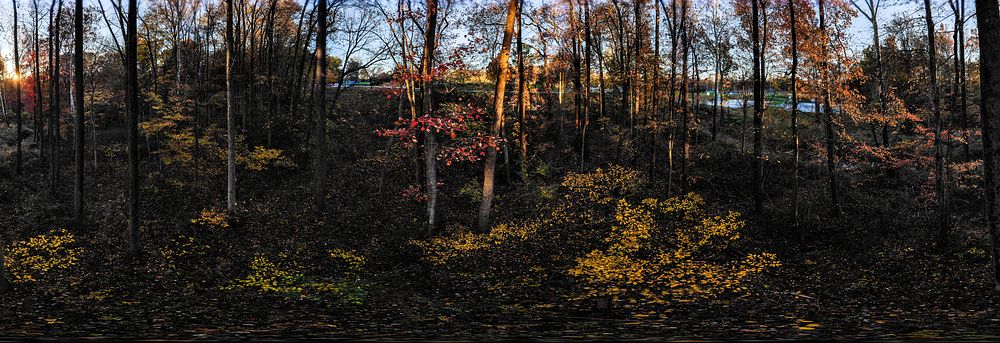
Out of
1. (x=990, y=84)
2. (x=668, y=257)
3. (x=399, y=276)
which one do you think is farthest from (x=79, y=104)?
(x=990, y=84)

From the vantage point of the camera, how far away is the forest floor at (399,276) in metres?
7.04

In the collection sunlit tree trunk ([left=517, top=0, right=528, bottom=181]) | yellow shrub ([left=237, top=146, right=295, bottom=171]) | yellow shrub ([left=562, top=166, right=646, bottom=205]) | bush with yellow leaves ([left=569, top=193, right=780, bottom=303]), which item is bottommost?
bush with yellow leaves ([left=569, top=193, right=780, bottom=303])

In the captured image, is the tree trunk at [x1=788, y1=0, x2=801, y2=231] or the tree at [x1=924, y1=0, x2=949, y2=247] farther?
the tree trunk at [x1=788, y1=0, x2=801, y2=231]

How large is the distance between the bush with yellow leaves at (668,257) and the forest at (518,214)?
0.37 ft

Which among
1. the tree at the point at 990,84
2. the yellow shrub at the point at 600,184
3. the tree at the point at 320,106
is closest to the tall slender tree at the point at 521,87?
the yellow shrub at the point at 600,184

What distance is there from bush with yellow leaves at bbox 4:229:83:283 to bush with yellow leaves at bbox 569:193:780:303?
14.4m

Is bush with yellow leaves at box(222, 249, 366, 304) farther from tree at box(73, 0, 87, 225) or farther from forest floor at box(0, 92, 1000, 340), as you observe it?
tree at box(73, 0, 87, 225)

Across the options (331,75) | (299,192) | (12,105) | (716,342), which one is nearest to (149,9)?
(331,75)

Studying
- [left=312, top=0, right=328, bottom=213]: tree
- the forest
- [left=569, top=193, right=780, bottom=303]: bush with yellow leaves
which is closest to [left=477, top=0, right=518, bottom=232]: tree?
the forest

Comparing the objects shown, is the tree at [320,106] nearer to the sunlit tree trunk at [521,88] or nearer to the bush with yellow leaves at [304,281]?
the bush with yellow leaves at [304,281]

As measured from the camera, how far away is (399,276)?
1315 centimetres

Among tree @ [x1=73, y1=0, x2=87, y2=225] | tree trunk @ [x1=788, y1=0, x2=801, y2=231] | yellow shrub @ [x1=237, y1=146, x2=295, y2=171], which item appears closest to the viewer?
tree @ [x1=73, y1=0, x2=87, y2=225]

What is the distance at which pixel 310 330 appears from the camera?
650 centimetres

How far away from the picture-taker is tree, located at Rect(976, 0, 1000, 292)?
8594 millimetres
